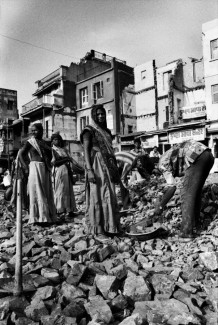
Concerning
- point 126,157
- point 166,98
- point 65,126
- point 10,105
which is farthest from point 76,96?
point 126,157

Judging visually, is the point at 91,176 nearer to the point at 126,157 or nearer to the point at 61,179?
the point at 61,179

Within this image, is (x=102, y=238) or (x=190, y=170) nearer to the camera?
(x=102, y=238)

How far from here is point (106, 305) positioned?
8.33 feet

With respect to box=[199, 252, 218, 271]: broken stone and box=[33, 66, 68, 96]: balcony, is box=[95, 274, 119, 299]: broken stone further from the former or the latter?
box=[33, 66, 68, 96]: balcony

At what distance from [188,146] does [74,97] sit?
2769 cm

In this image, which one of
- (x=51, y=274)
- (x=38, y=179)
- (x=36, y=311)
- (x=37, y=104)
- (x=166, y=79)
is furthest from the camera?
(x=37, y=104)

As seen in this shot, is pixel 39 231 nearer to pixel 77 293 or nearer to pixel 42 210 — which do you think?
pixel 42 210

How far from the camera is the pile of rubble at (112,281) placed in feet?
7.98

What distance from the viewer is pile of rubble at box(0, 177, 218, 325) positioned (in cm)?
243

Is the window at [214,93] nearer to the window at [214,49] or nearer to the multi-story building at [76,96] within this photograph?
the window at [214,49]

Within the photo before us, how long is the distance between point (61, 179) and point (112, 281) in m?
3.88

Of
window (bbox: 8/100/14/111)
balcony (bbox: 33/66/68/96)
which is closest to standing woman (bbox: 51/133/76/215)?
balcony (bbox: 33/66/68/96)

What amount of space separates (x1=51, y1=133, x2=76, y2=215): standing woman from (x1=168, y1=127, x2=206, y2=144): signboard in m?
16.1

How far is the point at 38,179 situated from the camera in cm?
545
